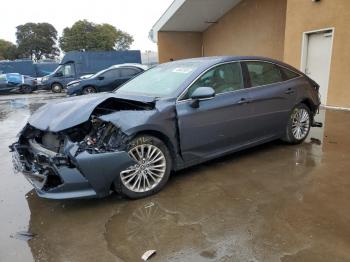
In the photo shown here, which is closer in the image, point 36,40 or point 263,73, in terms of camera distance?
point 263,73

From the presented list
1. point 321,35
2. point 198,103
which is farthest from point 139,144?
point 321,35

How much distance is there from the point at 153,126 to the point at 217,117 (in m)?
1.01

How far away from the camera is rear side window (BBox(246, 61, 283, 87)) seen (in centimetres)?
497

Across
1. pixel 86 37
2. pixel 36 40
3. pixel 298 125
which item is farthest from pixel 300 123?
pixel 36 40

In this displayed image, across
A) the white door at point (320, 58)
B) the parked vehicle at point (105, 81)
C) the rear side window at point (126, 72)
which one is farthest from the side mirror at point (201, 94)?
the rear side window at point (126, 72)

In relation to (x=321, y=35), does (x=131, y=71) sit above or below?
below

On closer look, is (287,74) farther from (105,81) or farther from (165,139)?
(105,81)

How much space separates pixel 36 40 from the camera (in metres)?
73.1

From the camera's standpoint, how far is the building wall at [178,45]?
20047 millimetres

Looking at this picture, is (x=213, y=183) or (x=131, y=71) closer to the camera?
(x=213, y=183)

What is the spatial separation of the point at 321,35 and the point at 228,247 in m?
9.00

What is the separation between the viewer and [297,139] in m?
5.79

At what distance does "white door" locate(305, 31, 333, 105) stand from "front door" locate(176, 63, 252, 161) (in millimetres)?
6145

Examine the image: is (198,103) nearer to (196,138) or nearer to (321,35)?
(196,138)
